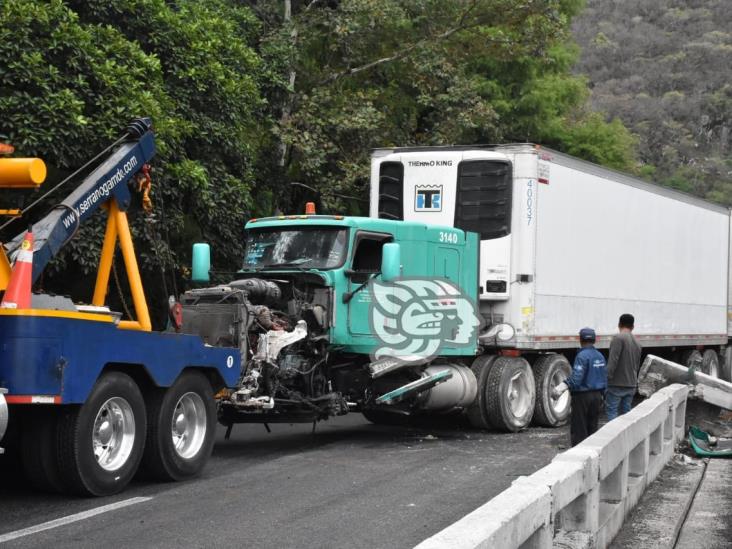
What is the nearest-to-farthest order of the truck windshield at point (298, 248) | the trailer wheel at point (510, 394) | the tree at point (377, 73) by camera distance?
the truck windshield at point (298, 248)
the trailer wheel at point (510, 394)
the tree at point (377, 73)

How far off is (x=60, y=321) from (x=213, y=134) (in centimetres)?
902

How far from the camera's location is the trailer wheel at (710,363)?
23.6m

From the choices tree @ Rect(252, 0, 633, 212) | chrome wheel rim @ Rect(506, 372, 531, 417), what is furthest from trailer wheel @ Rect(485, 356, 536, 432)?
tree @ Rect(252, 0, 633, 212)

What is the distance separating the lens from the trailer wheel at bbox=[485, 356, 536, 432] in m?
14.8

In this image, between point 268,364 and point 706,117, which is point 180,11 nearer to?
point 268,364

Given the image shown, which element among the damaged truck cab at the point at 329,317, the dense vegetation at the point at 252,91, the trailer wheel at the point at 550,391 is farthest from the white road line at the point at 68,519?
the trailer wheel at the point at 550,391

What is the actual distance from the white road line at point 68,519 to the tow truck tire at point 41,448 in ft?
1.67

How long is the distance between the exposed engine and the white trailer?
3.41 m

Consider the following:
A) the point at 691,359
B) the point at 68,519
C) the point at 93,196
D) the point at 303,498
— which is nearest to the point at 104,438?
the point at 68,519

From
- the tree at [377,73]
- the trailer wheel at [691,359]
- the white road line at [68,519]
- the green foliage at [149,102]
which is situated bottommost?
the white road line at [68,519]

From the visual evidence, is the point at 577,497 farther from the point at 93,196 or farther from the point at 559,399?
the point at 559,399

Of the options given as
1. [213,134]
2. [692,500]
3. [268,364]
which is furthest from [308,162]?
[692,500]

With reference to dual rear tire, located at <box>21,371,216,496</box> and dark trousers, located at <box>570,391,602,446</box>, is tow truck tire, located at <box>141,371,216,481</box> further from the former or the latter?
dark trousers, located at <box>570,391,602,446</box>

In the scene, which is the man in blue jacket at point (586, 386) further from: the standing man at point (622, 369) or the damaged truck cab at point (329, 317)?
the damaged truck cab at point (329, 317)
